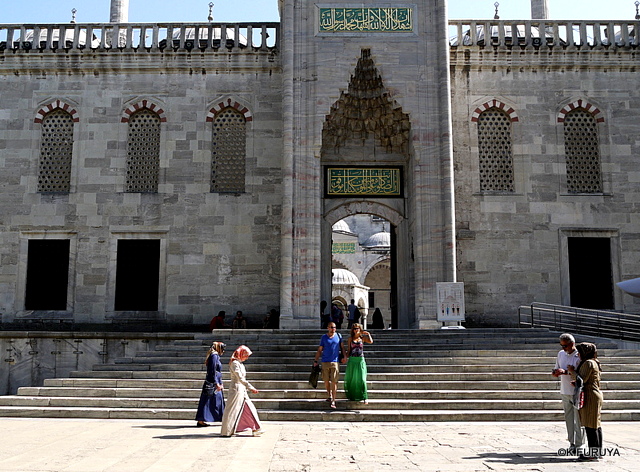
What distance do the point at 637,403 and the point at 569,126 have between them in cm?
969

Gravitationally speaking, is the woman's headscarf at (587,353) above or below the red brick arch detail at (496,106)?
below

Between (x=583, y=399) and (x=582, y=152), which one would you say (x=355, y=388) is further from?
(x=582, y=152)

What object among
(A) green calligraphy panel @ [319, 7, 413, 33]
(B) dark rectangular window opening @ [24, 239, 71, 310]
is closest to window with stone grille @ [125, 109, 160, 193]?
(B) dark rectangular window opening @ [24, 239, 71, 310]

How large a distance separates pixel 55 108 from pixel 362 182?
8665 millimetres

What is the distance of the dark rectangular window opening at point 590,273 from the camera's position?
17.4 meters

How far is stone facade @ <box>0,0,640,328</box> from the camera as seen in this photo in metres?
16.5

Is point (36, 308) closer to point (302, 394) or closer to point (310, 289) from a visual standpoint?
point (310, 289)

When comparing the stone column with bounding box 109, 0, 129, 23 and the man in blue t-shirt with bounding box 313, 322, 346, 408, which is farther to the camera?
the stone column with bounding box 109, 0, 129, 23

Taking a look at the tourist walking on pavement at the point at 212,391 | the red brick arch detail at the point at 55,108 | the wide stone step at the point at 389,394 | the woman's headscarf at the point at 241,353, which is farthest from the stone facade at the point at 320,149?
the woman's headscarf at the point at 241,353

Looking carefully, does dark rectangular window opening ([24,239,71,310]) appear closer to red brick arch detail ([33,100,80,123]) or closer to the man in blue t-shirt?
red brick arch detail ([33,100,80,123])

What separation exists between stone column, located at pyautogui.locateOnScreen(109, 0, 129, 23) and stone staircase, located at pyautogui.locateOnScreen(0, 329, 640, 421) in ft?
43.9

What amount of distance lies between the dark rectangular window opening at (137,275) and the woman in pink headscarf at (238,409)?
9.52 m

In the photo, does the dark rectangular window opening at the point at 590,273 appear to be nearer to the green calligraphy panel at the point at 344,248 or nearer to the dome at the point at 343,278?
the dome at the point at 343,278

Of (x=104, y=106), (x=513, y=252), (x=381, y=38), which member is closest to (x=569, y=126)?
(x=513, y=252)
